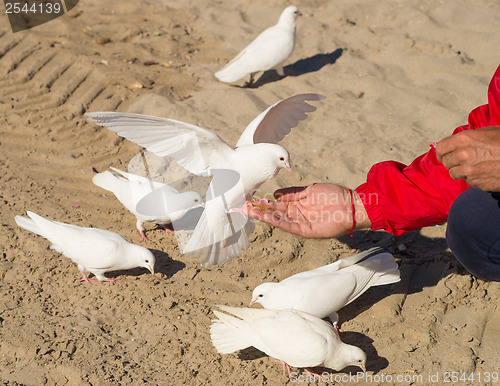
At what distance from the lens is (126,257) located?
11.9 feet

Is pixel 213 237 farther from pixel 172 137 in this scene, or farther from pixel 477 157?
pixel 477 157

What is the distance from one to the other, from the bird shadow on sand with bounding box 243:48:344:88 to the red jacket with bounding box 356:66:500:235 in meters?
3.05

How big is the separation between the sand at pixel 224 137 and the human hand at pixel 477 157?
118 centimetres

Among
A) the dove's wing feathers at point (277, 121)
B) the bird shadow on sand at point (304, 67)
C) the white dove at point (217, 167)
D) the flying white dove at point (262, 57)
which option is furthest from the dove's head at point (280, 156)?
the bird shadow on sand at point (304, 67)

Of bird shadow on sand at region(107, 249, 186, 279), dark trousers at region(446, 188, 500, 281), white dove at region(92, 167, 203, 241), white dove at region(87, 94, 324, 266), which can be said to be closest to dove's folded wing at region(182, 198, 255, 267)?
white dove at region(87, 94, 324, 266)

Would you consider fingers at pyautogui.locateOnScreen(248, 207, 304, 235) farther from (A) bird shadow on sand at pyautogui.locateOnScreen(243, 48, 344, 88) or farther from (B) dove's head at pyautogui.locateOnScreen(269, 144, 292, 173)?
(A) bird shadow on sand at pyautogui.locateOnScreen(243, 48, 344, 88)

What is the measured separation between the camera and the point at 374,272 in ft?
10.9

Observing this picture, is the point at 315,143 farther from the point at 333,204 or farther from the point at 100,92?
the point at 100,92

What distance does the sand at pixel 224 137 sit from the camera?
3049mm

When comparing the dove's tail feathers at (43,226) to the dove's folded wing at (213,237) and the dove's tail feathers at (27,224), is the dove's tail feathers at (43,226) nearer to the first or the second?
the dove's tail feathers at (27,224)

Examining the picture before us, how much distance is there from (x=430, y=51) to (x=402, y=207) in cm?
333

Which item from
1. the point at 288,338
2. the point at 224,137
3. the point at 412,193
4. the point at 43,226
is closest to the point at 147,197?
the point at 43,226

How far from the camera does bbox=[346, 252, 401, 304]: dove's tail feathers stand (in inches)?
129

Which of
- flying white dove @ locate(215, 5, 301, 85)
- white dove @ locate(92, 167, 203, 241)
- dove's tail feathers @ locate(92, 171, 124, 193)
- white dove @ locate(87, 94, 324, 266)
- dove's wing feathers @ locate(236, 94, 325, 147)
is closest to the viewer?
white dove @ locate(87, 94, 324, 266)
